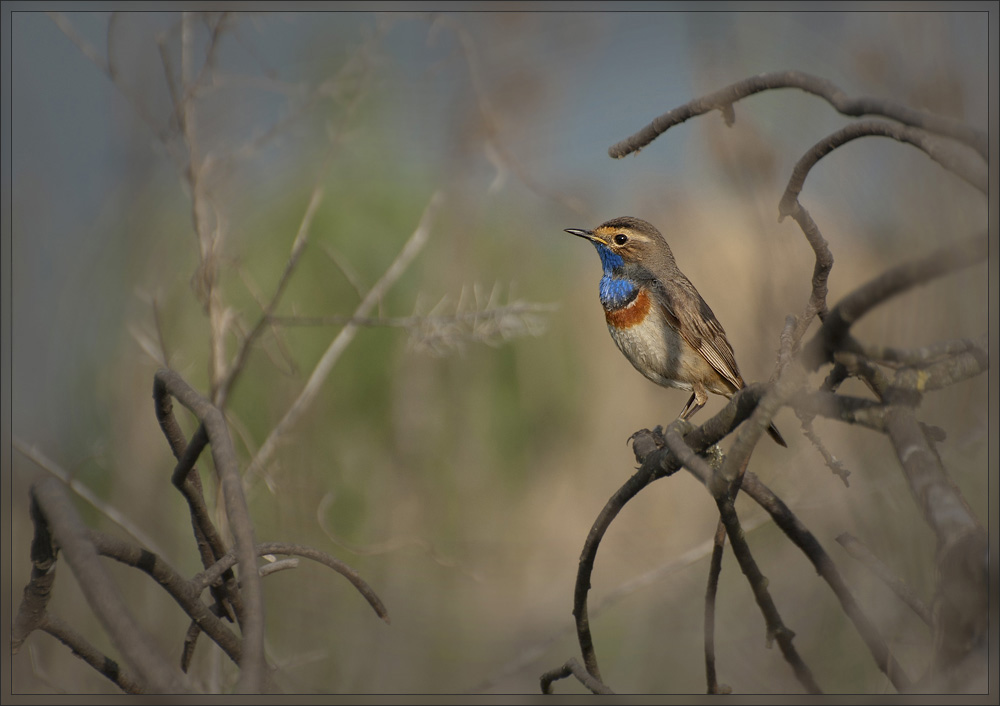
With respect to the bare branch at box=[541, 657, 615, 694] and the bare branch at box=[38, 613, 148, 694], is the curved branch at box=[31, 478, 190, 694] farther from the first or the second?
the bare branch at box=[541, 657, 615, 694]

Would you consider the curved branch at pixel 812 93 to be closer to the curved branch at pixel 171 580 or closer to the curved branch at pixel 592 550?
the curved branch at pixel 592 550

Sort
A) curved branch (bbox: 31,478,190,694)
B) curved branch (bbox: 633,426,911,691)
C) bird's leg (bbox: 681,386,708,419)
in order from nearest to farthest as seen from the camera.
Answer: curved branch (bbox: 31,478,190,694)
curved branch (bbox: 633,426,911,691)
bird's leg (bbox: 681,386,708,419)

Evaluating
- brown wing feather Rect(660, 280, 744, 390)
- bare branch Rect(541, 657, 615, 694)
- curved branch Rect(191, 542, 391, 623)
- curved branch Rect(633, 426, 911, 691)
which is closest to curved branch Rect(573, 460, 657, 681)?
bare branch Rect(541, 657, 615, 694)

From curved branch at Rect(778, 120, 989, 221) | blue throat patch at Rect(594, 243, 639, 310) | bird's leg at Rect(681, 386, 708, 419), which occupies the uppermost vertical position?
blue throat patch at Rect(594, 243, 639, 310)

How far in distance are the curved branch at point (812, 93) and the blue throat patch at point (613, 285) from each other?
2.41 meters

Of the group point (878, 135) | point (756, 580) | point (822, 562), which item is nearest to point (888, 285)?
point (878, 135)

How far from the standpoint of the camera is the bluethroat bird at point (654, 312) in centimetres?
395

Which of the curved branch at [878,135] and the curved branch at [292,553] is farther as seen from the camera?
the curved branch at [292,553]

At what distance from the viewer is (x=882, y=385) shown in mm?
1143

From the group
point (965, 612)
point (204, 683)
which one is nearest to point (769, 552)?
point (204, 683)

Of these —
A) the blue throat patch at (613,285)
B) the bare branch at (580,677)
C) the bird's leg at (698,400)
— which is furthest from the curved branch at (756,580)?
the bird's leg at (698,400)

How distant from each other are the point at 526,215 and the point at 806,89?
15.5 feet

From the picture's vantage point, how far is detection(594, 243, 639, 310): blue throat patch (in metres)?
4.02

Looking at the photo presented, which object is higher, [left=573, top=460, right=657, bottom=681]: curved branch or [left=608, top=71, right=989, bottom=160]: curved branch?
[left=608, top=71, right=989, bottom=160]: curved branch
